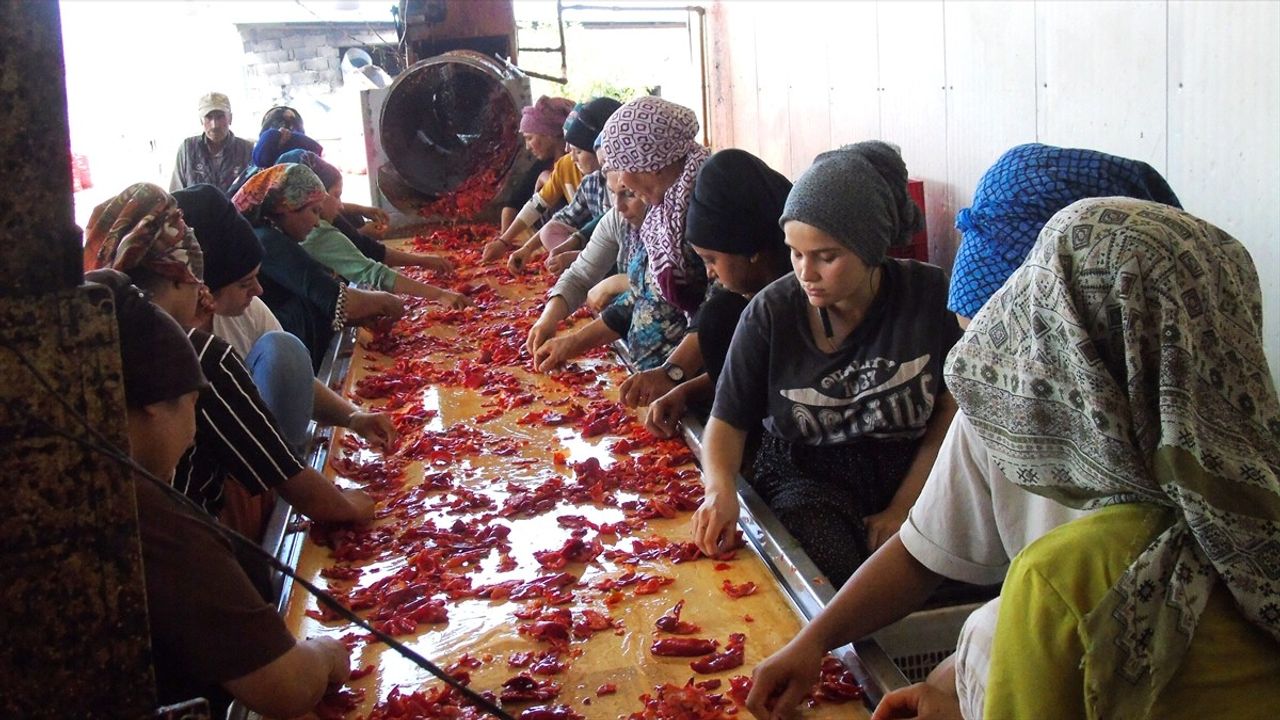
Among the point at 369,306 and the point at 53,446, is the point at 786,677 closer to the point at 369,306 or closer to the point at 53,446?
the point at 53,446

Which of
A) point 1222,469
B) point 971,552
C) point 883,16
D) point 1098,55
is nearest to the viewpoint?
point 1222,469

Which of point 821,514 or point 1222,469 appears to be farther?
point 821,514

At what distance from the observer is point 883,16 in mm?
5727

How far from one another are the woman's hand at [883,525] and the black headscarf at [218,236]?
2.22 m

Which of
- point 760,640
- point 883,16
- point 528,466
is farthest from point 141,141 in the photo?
point 760,640

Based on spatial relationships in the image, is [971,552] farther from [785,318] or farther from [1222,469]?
[785,318]

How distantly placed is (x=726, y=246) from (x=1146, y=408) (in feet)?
6.53

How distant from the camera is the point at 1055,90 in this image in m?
4.15

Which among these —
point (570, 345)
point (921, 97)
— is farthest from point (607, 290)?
point (921, 97)

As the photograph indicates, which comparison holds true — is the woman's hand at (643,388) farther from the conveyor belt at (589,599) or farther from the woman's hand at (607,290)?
the woman's hand at (607,290)

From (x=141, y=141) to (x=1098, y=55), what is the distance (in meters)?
17.9

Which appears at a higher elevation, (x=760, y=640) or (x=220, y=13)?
(x=220, y=13)

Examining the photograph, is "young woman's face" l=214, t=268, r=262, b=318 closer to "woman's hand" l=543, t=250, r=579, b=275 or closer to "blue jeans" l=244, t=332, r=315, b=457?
"blue jeans" l=244, t=332, r=315, b=457

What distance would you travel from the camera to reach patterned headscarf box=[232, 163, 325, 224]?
16.5ft
